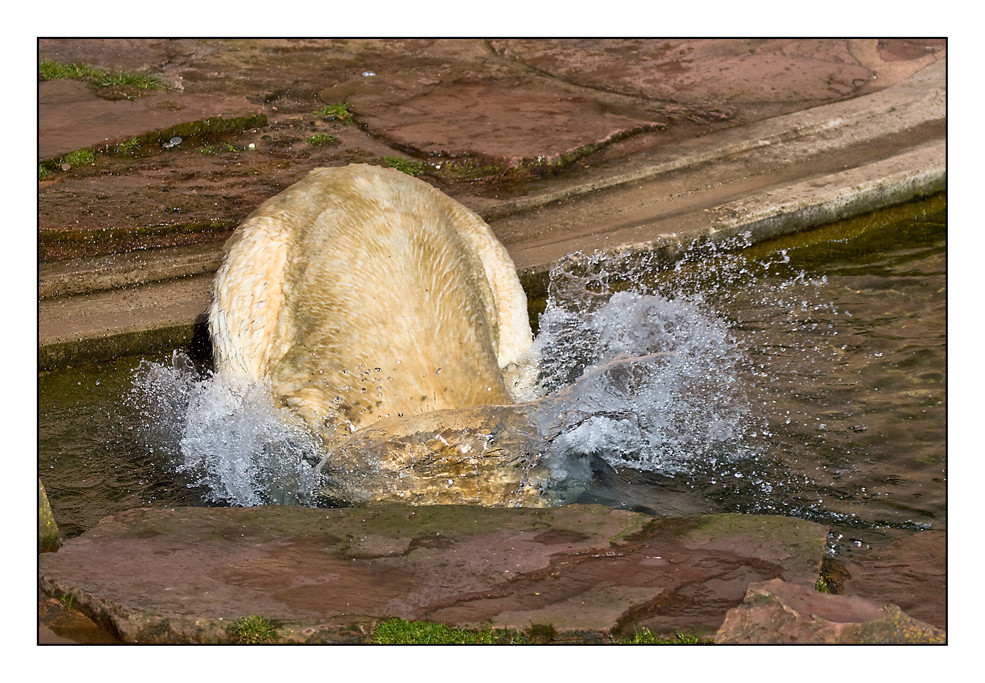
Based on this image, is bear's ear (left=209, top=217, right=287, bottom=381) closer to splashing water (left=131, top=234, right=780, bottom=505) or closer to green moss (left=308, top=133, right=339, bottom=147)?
splashing water (left=131, top=234, right=780, bottom=505)

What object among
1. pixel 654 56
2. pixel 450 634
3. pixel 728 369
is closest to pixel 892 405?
pixel 728 369

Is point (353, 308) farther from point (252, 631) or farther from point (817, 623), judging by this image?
point (817, 623)

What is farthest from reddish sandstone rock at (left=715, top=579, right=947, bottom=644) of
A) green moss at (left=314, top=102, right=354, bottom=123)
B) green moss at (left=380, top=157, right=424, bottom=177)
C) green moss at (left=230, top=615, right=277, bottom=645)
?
green moss at (left=314, top=102, right=354, bottom=123)

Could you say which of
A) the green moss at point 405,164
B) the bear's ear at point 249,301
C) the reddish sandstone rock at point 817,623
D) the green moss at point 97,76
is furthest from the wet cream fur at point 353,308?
the green moss at point 97,76

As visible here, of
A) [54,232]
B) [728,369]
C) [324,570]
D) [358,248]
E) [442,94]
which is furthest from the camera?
[442,94]

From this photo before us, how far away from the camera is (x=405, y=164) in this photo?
8.74 metres

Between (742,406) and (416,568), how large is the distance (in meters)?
2.49

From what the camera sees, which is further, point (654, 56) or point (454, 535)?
point (654, 56)

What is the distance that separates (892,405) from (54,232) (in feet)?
17.1

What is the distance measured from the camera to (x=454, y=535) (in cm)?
420

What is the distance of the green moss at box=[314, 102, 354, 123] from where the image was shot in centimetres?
969

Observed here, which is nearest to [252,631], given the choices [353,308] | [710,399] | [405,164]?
[353,308]

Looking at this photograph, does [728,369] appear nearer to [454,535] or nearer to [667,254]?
[667,254]

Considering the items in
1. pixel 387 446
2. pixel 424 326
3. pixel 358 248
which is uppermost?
pixel 358 248
